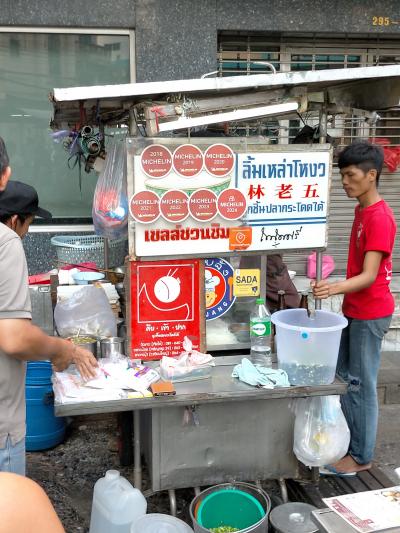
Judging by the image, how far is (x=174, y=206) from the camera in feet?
9.59

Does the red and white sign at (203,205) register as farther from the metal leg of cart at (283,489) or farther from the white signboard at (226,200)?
the metal leg of cart at (283,489)

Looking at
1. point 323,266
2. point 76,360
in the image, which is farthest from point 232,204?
point 323,266

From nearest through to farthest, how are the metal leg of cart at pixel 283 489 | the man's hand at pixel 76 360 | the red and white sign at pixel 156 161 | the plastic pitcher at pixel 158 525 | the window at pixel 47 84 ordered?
1. the man's hand at pixel 76 360
2. the plastic pitcher at pixel 158 525
3. the red and white sign at pixel 156 161
4. the metal leg of cart at pixel 283 489
5. the window at pixel 47 84

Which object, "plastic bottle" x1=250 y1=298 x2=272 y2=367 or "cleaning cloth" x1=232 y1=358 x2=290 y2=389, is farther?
"plastic bottle" x1=250 y1=298 x2=272 y2=367

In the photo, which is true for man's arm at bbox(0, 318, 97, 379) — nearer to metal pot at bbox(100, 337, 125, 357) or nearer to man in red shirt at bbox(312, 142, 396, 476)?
metal pot at bbox(100, 337, 125, 357)

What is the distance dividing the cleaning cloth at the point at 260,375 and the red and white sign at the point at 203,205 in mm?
778

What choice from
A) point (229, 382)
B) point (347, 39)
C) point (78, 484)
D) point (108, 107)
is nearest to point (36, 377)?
point (78, 484)

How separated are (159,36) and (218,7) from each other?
2.10 ft

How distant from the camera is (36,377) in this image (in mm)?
3857

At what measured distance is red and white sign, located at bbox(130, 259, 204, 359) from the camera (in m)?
3.01

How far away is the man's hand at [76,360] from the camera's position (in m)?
2.43

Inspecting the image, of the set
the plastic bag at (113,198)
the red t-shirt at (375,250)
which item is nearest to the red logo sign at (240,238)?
the plastic bag at (113,198)

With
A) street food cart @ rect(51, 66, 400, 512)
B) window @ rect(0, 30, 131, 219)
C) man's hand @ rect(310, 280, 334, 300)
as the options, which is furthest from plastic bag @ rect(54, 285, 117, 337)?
window @ rect(0, 30, 131, 219)

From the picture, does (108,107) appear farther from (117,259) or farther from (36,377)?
(36,377)
